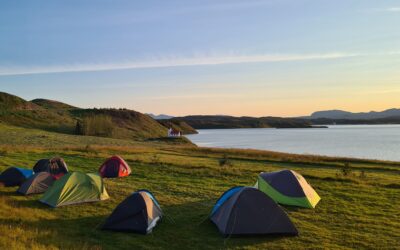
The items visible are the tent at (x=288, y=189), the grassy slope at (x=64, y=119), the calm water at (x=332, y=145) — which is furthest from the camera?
the grassy slope at (x=64, y=119)

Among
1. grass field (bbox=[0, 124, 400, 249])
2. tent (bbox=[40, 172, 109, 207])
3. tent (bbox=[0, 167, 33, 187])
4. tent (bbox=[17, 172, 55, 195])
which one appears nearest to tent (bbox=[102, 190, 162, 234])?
grass field (bbox=[0, 124, 400, 249])

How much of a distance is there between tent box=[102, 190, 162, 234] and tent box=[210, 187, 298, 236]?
2.67 m

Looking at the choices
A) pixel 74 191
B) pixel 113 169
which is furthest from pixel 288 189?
pixel 113 169

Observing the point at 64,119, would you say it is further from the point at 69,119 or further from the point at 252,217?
the point at 252,217

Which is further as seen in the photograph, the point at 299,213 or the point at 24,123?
the point at 24,123

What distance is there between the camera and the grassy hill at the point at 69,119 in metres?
99.4

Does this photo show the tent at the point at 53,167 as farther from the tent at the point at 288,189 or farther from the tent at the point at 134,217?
the tent at the point at 288,189

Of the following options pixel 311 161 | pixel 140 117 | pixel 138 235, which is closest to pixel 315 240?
pixel 138 235

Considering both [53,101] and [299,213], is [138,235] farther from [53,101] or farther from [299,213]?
[53,101]

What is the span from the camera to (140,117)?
143875 millimetres

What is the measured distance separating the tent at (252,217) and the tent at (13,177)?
13641 millimetres

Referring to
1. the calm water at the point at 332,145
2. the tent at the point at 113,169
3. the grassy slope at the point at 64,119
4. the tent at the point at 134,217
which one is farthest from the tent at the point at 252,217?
the grassy slope at the point at 64,119

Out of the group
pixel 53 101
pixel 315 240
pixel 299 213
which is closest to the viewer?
pixel 315 240

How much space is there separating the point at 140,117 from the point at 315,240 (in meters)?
133
